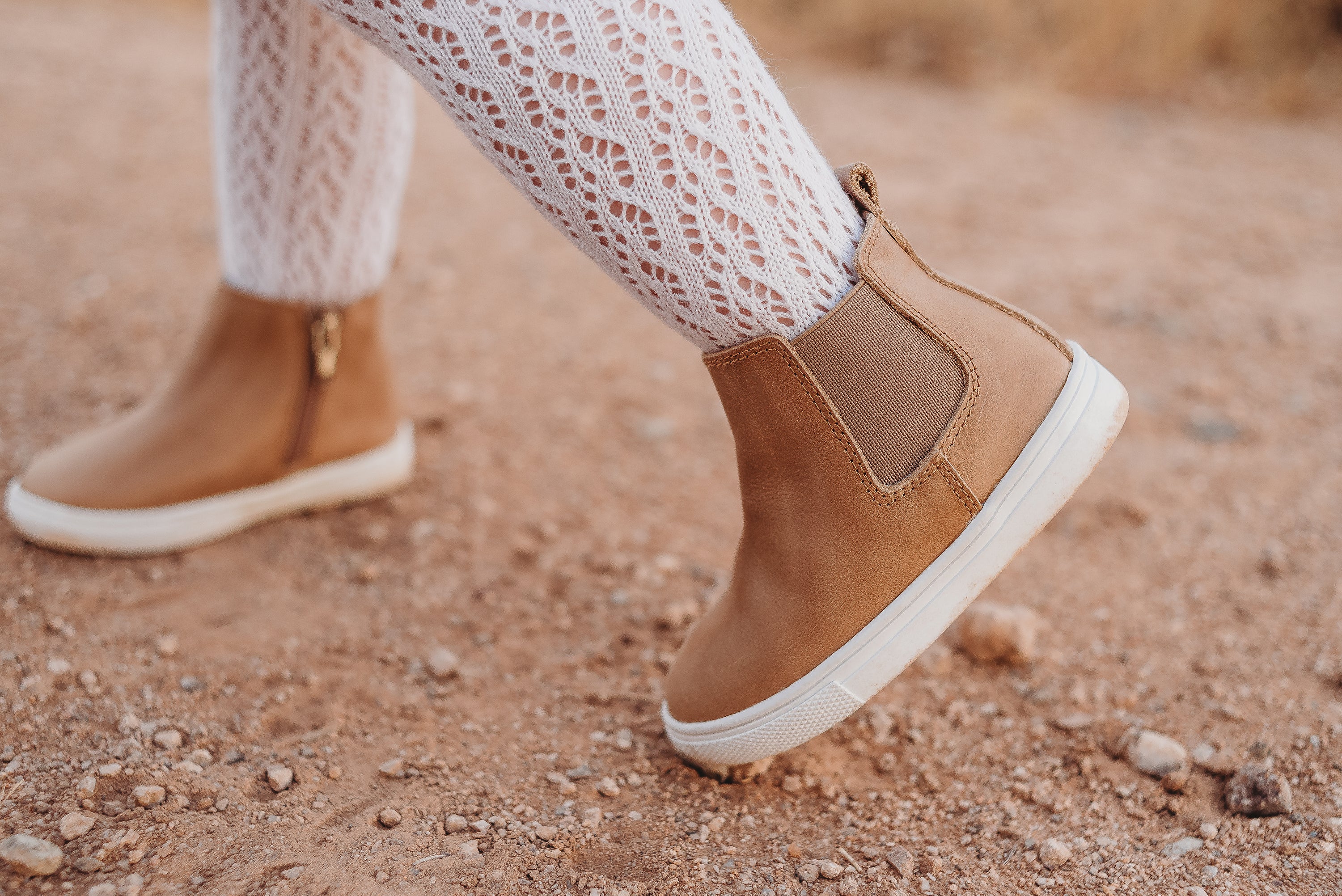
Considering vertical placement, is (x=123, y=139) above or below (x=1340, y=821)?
below

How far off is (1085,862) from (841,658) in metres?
0.31

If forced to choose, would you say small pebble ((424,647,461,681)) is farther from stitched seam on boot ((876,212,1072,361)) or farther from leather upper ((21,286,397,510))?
stitched seam on boot ((876,212,1072,361))

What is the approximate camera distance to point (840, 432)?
0.97m

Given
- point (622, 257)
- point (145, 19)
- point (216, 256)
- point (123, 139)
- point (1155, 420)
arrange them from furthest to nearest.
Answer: point (145, 19), point (123, 139), point (216, 256), point (1155, 420), point (622, 257)

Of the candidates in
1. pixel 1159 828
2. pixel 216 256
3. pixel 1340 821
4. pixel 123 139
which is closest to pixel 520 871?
pixel 1159 828

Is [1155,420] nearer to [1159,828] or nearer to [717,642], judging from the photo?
[1159,828]

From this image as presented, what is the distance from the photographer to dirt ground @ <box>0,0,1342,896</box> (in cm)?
95

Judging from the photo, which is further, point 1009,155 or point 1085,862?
point 1009,155

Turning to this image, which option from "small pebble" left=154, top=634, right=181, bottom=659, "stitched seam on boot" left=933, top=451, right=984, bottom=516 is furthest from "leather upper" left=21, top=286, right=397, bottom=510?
"stitched seam on boot" left=933, top=451, right=984, bottom=516

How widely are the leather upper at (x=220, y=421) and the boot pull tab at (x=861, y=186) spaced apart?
0.79 m

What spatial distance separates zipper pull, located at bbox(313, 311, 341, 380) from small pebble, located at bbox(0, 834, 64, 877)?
0.75 metres

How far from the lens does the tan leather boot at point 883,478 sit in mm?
973

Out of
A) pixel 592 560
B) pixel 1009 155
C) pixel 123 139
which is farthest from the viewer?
pixel 1009 155

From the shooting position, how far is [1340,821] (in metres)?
0.98
